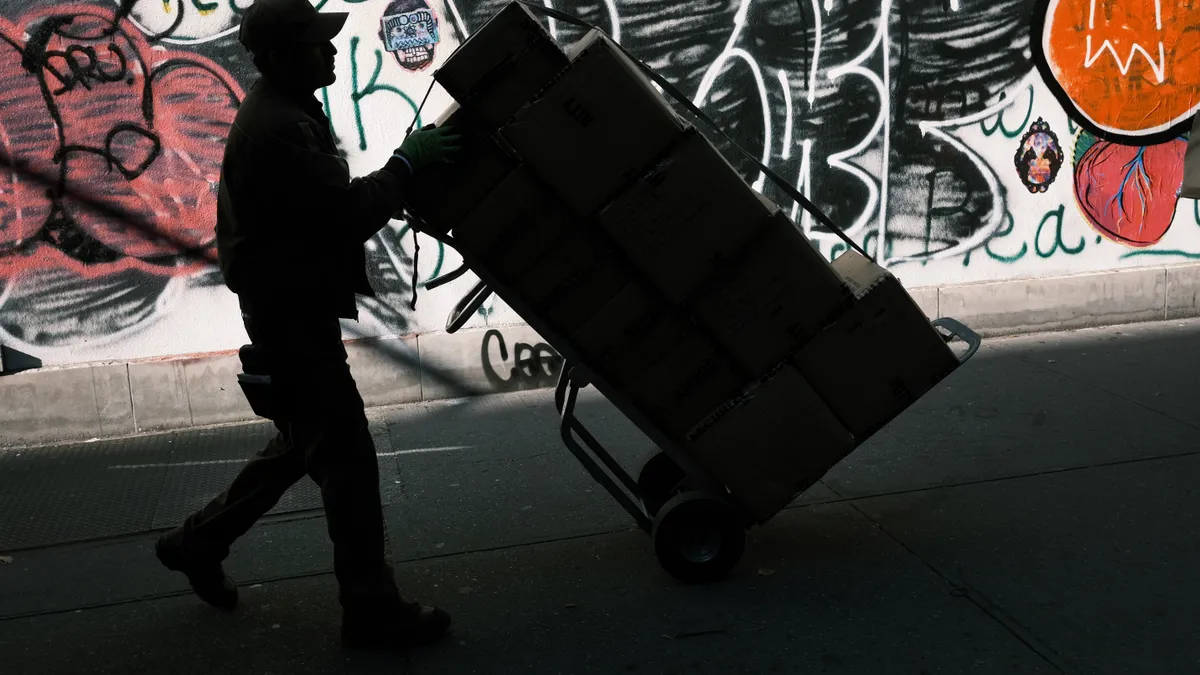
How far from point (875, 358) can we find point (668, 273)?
74 cm

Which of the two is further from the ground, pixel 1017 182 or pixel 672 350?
pixel 672 350

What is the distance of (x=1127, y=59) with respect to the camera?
23.9 feet

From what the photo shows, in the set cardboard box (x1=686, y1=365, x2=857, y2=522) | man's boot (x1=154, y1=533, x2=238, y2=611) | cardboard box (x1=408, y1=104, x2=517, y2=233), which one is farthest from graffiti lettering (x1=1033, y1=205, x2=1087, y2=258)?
man's boot (x1=154, y1=533, x2=238, y2=611)

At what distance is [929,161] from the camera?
7.09m

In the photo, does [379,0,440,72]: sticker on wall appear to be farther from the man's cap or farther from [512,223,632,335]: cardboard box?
[512,223,632,335]: cardboard box

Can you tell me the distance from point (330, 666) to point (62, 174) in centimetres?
365

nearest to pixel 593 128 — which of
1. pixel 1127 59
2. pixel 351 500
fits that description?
pixel 351 500

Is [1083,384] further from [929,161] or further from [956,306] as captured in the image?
[929,161]

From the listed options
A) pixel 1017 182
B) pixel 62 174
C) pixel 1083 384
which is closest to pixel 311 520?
pixel 62 174

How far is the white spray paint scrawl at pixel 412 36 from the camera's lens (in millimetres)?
6230

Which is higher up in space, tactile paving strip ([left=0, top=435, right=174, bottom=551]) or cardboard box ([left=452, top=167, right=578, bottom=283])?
cardboard box ([left=452, top=167, right=578, bottom=283])

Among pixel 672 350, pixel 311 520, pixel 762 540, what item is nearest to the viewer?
pixel 672 350

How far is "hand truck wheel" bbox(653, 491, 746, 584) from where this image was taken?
12.4ft

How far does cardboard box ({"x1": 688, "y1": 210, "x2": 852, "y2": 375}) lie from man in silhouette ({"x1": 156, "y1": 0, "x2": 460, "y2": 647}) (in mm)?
938
